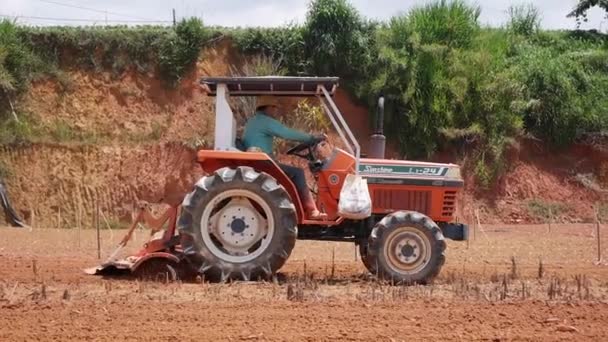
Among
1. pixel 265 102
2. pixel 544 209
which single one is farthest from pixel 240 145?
pixel 544 209

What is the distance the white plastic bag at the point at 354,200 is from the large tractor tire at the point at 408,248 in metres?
0.26

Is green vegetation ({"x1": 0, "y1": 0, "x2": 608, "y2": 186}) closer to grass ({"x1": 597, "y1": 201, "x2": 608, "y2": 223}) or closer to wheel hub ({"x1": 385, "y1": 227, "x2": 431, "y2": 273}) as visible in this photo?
grass ({"x1": 597, "y1": 201, "x2": 608, "y2": 223})

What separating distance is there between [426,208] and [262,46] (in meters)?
18.7

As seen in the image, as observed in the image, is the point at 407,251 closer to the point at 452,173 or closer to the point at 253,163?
the point at 452,173

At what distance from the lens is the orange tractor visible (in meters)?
10.6

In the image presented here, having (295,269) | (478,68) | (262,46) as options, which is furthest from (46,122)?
(295,269)

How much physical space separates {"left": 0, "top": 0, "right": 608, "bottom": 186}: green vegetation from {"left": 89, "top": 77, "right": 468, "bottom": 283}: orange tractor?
52.6 feet

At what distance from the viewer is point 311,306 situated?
8.80 meters

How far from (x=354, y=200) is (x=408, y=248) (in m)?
0.83

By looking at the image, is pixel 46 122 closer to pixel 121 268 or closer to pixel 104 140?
pixel 104 140

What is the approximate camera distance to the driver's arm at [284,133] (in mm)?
10875

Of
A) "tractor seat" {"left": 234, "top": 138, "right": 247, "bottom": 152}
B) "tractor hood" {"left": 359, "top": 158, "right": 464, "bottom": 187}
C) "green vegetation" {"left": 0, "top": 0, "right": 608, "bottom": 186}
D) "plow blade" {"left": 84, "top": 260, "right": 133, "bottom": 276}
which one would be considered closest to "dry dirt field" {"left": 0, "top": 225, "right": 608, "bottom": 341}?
"plow blade" {"left": 84, "top": 260, "right": 133, "bottom": 276}

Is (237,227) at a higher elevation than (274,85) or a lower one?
lower

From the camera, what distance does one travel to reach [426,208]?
1138 cm
